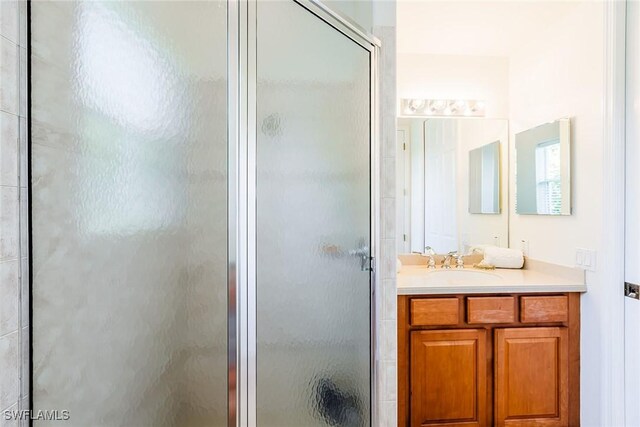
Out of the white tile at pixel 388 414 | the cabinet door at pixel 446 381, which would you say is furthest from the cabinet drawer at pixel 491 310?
the white tile at pixel 388 414

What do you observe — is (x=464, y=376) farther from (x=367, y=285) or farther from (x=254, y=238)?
(x=254, y=238)

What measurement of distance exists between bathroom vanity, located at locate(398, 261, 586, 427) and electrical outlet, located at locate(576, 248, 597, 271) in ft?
0.20

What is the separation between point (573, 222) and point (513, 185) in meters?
0.62

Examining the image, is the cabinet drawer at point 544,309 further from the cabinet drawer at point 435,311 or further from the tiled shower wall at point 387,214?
the tiled shower wall at point 387,214

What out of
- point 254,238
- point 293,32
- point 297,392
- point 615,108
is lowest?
point 297,392

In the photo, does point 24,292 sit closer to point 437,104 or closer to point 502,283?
point 502,283

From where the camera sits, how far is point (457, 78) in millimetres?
2633

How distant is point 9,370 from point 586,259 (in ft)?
7.89

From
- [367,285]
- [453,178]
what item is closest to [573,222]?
[453,178]

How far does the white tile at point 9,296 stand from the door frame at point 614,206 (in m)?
2.32

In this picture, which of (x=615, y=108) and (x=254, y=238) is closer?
(x=254, y=238)

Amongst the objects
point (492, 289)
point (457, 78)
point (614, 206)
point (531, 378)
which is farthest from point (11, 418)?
point (457, 78)

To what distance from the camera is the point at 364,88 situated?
5.17 ft

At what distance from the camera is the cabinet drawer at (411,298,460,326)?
6.25 ft
